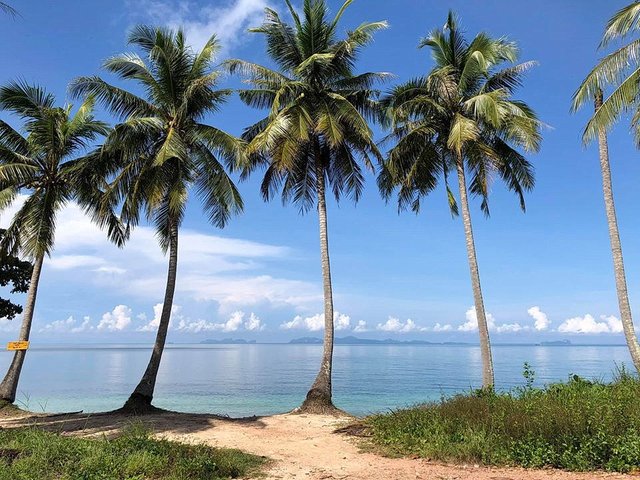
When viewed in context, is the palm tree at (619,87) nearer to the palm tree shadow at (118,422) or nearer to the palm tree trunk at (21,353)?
the palm tree shadow at (118,422)

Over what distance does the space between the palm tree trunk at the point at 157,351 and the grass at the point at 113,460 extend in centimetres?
698

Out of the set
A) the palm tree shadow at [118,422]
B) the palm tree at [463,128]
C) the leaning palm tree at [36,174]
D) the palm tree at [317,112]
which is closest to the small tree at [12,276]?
the leaning palm tree at [36,174]

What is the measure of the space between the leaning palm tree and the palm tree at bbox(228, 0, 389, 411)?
23.3 ft

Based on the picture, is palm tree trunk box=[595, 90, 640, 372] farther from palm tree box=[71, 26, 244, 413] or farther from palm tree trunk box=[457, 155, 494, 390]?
palm tree box=[71, 26, 244, 413]

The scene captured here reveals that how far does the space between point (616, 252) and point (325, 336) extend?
10390 mm

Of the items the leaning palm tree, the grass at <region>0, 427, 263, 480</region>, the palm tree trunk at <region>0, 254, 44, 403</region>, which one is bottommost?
the grass at <region>0, 427, 263, 480</region>

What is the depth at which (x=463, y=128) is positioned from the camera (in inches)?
704

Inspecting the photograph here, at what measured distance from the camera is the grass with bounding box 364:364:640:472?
27.2 ft

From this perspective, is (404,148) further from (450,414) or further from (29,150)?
(29,150)

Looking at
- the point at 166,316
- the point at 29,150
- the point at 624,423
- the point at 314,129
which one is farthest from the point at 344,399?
the point at 624,423

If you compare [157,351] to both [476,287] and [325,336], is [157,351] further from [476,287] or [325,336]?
[476,287]

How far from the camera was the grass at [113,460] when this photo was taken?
25.5 feet

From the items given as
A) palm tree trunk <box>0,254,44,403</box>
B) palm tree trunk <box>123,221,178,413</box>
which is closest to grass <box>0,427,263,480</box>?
palm tree trunk <box>123,221,178,413</box>

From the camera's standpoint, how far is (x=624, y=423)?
8688mm
